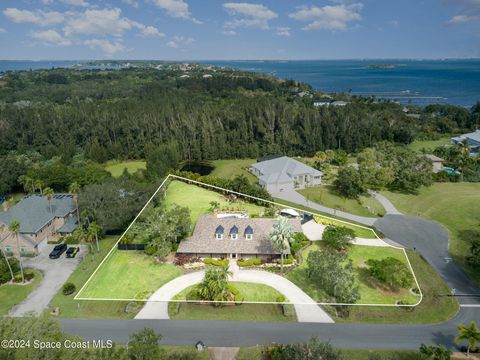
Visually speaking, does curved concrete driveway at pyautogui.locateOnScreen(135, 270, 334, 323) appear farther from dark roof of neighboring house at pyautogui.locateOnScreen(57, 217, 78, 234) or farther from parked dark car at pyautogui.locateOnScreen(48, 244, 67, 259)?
dark roof of neighboring house at pyautogui.locateOnScreen(57, 217, 78, 234)

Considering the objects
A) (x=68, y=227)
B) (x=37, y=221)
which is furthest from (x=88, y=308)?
(x=68, y=227)

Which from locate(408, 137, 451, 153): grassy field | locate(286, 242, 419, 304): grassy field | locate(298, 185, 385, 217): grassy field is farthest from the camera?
locate(408, 137, 451, 153): grassy field

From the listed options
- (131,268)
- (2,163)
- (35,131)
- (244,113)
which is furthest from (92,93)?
(131,268)

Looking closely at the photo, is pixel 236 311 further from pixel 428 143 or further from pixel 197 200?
pixel 428 143

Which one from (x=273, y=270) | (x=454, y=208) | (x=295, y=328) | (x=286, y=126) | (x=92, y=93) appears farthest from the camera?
(x=92, y=93)

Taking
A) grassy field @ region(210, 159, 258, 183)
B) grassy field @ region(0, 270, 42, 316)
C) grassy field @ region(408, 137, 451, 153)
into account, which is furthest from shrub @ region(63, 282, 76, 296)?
grassy field @ region(408, 137, 451, 153)

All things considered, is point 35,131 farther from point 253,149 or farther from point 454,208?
point 454,208
